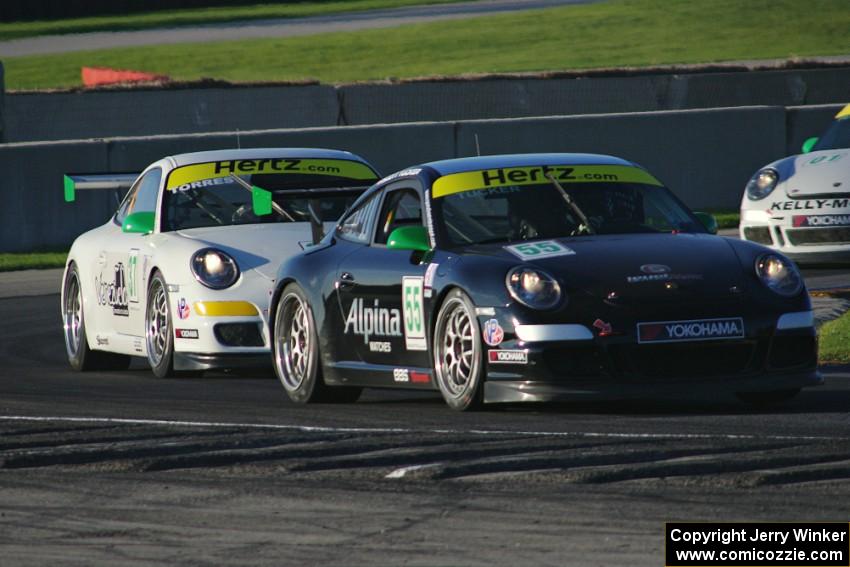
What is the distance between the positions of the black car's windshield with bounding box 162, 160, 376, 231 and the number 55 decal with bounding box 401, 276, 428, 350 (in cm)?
276

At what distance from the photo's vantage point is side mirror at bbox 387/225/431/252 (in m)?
9.54

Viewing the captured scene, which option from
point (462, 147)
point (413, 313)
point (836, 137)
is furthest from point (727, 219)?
point (413, 313)

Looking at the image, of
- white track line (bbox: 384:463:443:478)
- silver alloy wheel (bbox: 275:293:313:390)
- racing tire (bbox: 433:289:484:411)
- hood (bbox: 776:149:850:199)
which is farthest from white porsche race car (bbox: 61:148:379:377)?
hood (bbox: 776:149:850:199)

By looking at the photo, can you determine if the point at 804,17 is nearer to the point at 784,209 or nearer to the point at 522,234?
the point at 784,209

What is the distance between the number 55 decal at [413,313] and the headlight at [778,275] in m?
1.58

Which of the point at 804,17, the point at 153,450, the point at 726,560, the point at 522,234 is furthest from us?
the point at 804,17

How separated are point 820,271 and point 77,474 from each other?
34.4 ft

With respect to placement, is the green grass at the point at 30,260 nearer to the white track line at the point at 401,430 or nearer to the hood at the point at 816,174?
the hood at the point at 816,174

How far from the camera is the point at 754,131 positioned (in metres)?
23.3

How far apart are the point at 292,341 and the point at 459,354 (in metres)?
1.62

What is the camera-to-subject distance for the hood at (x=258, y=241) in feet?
37.9

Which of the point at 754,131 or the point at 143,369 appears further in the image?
the point at 754,131

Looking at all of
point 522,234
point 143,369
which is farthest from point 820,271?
point 522,234

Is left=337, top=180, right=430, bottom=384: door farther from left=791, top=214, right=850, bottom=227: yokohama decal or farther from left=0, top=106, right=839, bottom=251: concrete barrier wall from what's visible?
left=0, top=106, right=839, bottom=251: concrete barrier wall
